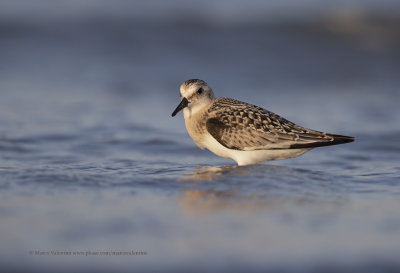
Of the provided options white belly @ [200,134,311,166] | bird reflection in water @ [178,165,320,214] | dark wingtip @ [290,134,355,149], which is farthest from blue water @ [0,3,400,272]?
dark wingtip @ [290,134,355,149]

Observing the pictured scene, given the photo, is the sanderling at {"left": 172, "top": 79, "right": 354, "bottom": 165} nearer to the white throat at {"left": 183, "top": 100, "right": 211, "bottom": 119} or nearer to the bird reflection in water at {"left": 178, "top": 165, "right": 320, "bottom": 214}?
the white throat at {"left": 183, "top": 100, "right": 211, "bottom": 119}

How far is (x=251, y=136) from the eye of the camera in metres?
8.25

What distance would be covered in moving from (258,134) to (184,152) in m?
1.87

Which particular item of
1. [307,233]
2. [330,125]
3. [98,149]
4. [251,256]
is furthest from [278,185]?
[330,125]

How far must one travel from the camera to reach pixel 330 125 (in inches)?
446

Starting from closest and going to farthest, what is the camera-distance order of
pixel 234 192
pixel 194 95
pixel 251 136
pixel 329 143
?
pixel 234 192 < pixel 329 143 < pixel 251 136 < pixel 194 95

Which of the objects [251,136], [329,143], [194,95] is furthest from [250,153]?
[194,95]

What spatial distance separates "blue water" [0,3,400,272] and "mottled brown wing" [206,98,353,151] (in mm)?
326

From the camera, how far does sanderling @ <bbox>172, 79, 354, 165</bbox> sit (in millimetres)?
8172

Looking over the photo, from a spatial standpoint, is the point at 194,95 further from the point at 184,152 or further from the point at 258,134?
the point at 184,152

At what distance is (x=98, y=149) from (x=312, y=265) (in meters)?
5.00

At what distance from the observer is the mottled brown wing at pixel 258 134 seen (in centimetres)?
814

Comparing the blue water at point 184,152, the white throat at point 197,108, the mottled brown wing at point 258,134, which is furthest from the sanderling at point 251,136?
the blue water at point 184,152

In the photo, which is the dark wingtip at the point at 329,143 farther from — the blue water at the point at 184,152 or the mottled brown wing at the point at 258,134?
the blue water at the point at 184,152
